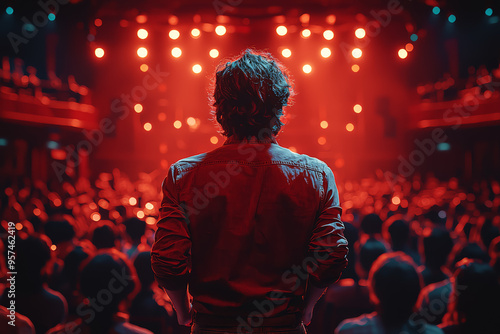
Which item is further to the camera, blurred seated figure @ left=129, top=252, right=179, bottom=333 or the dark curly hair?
blurred seated figure @ left=129, top=252, right=179, bottom=333

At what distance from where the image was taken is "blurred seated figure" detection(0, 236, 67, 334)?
232 centimetres

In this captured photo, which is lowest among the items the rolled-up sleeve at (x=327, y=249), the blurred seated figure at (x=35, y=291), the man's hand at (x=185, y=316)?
the blurred seated figure at (x=35, y=291)

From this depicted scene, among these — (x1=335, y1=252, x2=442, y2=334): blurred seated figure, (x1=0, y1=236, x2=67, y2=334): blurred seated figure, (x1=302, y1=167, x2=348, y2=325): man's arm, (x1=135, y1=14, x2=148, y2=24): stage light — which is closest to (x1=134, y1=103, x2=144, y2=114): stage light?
(x1=135, y1=14, x2=148, y2=24): stage light

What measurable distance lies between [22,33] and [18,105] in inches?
89.3

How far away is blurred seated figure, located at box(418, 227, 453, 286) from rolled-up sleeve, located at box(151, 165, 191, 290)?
220 centimetres

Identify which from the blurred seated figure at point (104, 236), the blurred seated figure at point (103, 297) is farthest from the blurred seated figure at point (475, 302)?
the blurred seated figure at point (104, 236)

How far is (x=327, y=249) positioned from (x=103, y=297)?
1.14 m

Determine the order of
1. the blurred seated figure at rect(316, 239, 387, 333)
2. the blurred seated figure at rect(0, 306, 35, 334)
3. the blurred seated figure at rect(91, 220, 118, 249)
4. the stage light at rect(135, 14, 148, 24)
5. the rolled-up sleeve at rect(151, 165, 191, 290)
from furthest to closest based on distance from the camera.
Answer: the stage light at rect(135, 14, 148, 24) → the blurred seated figure at rect(91, 220, 118, 249) → the blurred seated figure at rect(316, 239, 387, 333) → the blurred seated figure at rect(0, 306, 35, 334) → the rolled-up sleeve at rect(151, 165, 191, 290)

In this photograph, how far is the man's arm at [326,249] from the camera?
138 centimetres

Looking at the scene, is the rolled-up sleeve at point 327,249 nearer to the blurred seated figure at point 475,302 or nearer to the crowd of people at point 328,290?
the crowd of people at point 328,290

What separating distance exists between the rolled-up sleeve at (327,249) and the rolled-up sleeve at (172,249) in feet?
1.41

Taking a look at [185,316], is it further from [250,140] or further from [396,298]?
[396,298]

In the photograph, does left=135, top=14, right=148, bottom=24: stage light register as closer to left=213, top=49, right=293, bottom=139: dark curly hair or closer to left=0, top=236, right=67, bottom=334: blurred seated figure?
left=0, top=236, right=67, bottom=334: blurred seated figure

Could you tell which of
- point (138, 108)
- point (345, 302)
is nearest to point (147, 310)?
point (345, 302)
